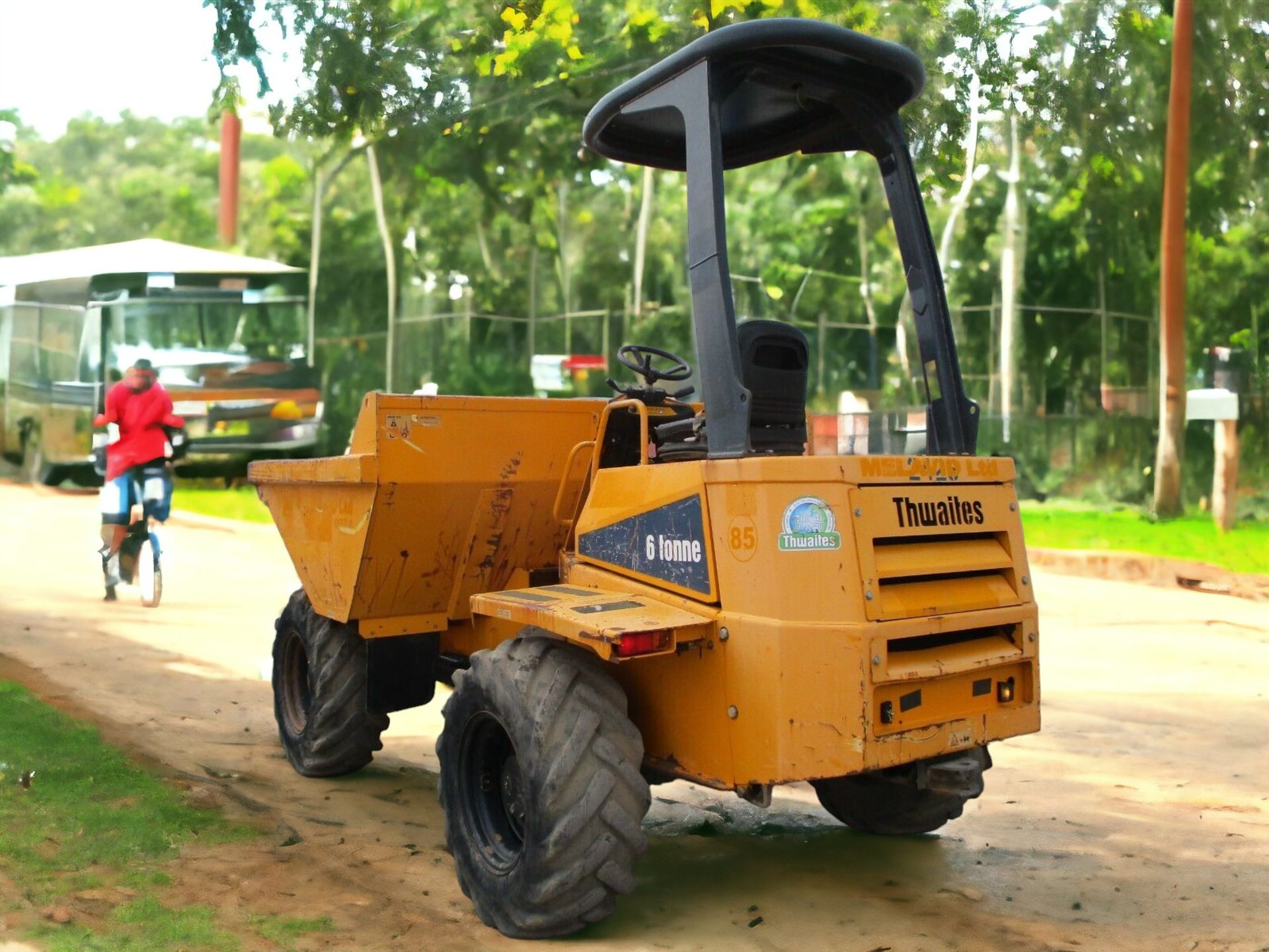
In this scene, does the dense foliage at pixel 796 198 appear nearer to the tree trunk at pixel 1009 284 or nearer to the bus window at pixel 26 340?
the tree trunk at pixel 1009 284

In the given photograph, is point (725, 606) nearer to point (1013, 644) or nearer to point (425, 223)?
point (1013, 644)

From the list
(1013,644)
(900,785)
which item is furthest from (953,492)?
(900,785)

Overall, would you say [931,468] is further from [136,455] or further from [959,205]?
[959,205]

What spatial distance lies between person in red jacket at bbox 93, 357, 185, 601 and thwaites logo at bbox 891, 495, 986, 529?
8370 millimetres

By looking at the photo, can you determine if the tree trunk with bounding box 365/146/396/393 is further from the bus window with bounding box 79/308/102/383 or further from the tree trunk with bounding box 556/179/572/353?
the bus window with bounding box 79/308/102/383

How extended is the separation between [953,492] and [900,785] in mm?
1611

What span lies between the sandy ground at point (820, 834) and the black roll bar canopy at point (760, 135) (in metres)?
1.67

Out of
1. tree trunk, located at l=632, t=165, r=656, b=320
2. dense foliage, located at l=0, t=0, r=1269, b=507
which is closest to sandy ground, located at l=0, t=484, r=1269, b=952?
dense foliage, located at l=0, t=0, r=1269, b=507

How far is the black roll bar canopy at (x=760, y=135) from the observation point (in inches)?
167

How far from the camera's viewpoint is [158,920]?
169 inches

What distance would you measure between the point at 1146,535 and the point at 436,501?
11.7m

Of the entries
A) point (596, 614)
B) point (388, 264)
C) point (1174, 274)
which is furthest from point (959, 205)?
point (596, 614)

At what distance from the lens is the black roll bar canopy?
423 cm

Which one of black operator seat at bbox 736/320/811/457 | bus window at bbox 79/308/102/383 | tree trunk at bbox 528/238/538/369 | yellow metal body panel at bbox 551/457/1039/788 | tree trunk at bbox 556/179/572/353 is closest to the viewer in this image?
yellow metal body panel at bbox 551/457/1039/788
